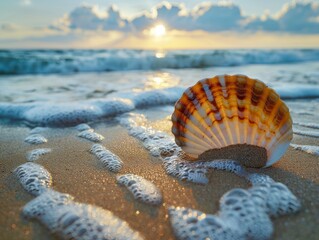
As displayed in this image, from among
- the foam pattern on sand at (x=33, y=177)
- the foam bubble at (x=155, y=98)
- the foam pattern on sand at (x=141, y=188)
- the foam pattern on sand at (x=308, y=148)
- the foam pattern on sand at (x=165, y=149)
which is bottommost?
the foam pattern on sand at (x=33, y=177)

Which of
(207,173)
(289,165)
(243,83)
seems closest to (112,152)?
(207,173)

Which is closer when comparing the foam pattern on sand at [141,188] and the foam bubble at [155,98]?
the foam pattern on sand at [141,188]

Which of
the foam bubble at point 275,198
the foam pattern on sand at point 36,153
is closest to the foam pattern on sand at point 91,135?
the foam pattern on sand at point 36,153

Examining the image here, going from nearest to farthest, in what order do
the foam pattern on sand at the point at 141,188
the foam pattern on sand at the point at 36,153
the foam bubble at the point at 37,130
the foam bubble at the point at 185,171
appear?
the foam pattern on sand at the point at 141,188
the foam bubble at the point at 185,171
the foam pattern on sand at the point at 36,153
the foam bubble at the point at 37,130

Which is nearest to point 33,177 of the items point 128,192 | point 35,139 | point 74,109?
point 128,192

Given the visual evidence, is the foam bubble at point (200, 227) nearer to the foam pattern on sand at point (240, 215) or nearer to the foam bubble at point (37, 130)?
the foam pattern on sand at point (240, 215)

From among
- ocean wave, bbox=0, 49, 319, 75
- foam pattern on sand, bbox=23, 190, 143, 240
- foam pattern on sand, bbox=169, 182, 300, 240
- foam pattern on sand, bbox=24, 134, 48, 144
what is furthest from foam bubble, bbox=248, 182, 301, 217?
ocean wave, bbox=0, 49, 319, 75

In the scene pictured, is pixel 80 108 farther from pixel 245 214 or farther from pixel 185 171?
pixel 245 214
